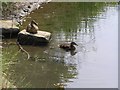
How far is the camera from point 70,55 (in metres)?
10.9

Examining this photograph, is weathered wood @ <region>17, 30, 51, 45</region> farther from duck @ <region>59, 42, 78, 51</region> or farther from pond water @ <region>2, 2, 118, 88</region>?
duck @ <region>59, 42, 78, 51</region>

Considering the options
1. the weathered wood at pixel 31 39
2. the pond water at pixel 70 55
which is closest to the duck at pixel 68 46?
the pond water at pixel 70 55

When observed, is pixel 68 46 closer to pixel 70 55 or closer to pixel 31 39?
pixel 70 55

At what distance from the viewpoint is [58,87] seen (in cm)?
844

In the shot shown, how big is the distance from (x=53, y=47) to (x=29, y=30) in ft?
3.48

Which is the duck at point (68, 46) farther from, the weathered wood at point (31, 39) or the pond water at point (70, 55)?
the weathered wood at point (31, 39)

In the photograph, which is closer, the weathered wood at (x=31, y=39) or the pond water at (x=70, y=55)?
the pond water at (x=70, y=55)

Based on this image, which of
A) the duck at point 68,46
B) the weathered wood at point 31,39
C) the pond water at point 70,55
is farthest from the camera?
the weathered wood at point 31,39

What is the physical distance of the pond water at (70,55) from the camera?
28.6ft

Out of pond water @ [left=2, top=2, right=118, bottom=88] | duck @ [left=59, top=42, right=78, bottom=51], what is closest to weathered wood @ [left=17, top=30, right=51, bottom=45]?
pond water @ [left=2, top=2, right=118, bottom=88]

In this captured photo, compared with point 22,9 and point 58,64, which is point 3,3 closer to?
point 22,9

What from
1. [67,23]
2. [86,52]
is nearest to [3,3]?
[67,23]

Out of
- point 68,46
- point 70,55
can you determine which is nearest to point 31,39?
point 68,46

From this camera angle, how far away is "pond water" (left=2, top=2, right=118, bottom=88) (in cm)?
873
